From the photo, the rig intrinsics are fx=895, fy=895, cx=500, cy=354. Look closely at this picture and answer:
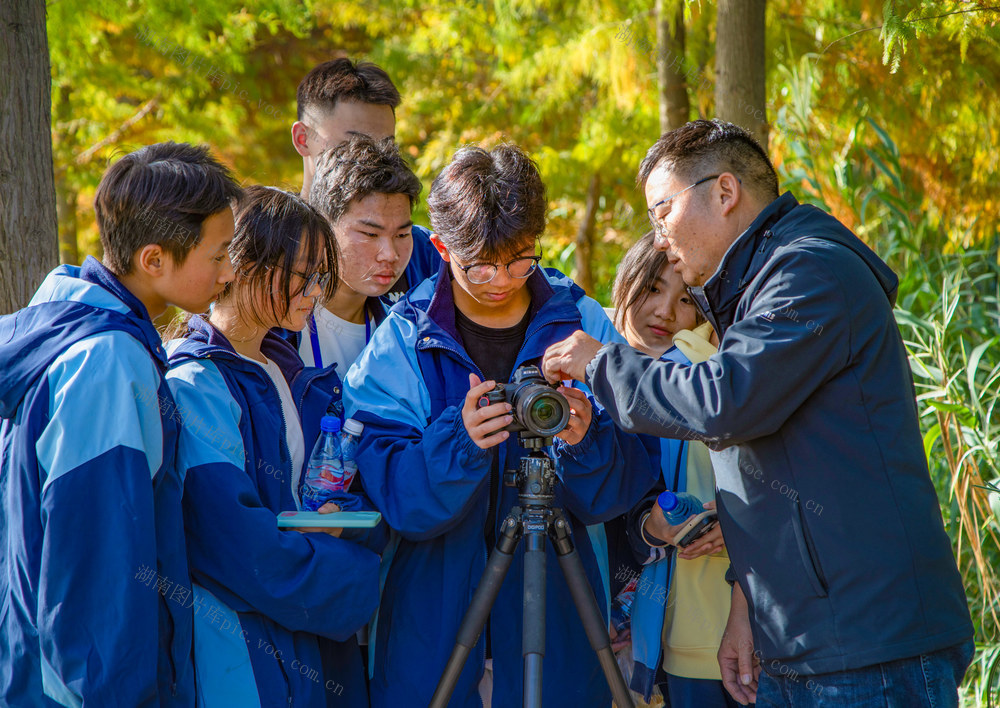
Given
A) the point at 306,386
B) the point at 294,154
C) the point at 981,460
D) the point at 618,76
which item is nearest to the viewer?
the point at 306,386

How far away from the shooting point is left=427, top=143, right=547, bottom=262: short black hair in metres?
2.50

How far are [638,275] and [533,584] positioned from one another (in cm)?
135

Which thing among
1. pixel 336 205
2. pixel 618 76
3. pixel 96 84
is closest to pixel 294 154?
pixel 96 84

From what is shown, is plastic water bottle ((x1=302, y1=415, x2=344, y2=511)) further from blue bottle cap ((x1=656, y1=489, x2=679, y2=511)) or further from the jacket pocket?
the jacket pocket

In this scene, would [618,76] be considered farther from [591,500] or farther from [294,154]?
[294,154]

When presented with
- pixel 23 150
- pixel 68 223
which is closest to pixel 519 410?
pixel 23 150

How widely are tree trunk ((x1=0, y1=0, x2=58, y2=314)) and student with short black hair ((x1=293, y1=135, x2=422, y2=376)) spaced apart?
3.30 ft

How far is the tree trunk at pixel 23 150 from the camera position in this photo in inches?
122

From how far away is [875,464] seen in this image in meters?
2.09

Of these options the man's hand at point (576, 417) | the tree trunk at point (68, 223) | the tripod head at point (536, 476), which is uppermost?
the tree trunk at point (68, 223)

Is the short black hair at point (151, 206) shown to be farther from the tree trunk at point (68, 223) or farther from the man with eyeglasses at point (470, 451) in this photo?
the tree trunk at point (68, 223)

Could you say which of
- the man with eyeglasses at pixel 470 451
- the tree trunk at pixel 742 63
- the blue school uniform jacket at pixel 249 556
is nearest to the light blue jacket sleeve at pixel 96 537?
the blue school uniform jacket at pixel 249 556

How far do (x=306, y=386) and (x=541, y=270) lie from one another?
2.56 ft

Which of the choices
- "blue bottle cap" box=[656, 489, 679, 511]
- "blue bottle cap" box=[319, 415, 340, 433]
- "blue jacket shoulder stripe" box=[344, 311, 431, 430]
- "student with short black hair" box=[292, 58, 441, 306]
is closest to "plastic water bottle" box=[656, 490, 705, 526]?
"blue bottle cap" box=[656, 489, 679, 511]
